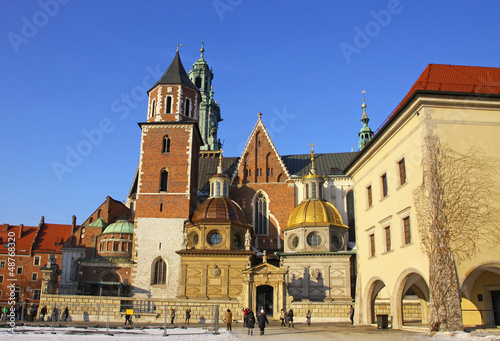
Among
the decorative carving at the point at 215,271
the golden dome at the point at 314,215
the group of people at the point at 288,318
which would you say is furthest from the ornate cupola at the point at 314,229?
the group of people at the point at 288,318

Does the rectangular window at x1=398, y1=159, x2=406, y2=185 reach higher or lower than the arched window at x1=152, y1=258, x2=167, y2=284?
higher

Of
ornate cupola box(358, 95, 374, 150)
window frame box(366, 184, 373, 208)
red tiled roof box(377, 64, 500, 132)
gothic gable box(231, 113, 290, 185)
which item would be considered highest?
ornate cupola box(358, 95, 374, 150)

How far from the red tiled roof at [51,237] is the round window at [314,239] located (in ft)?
110

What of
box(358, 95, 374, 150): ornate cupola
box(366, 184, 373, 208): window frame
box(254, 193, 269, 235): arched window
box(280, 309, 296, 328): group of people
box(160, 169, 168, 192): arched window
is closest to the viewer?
box(366, 184, 373, 208): window frame

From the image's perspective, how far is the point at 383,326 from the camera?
21359 mm

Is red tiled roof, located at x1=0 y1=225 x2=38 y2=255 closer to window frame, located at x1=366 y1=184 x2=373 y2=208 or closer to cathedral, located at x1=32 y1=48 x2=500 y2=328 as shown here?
cathedral, located at x1=32 y1=48 x2=500 y2=328

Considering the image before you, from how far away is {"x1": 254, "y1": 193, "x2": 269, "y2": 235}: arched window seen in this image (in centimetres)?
4525

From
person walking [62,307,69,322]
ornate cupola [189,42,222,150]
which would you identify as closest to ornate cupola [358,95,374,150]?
ornate cupola [189,42,222,150]

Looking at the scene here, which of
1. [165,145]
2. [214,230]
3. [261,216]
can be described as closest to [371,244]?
[214,230]

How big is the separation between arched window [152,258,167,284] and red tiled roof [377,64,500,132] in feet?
80.8

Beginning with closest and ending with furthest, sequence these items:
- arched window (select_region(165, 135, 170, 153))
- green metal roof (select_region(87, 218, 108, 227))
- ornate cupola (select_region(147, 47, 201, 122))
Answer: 1. arched window (select_region(165, 135, 170, 153))
2. ornate cupola (select_region(147, 47, 201, 122))
3. green metal roof (select_region(87, 218, 108, 227))

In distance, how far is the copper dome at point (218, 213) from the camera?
3969cm

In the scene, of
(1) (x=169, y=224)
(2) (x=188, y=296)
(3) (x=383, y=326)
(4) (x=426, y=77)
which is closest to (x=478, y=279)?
(3) (x=383, y=326)

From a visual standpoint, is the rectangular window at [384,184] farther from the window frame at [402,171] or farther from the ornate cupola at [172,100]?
the ornate cupola at [172,100]
